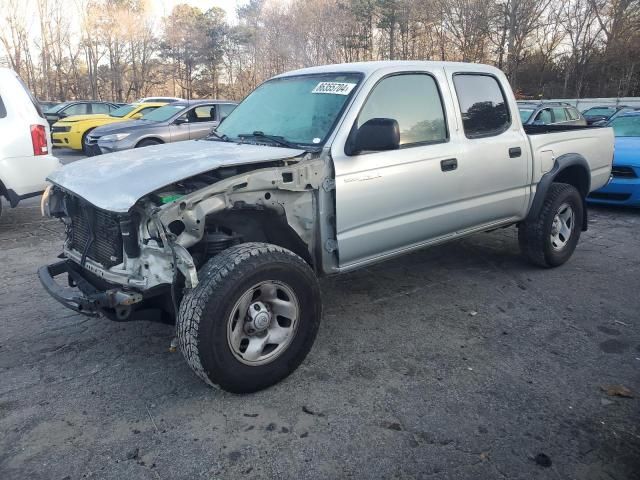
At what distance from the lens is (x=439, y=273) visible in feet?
16.8

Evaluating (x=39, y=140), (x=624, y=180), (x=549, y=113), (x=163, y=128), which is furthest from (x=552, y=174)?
(x=163, y=128)

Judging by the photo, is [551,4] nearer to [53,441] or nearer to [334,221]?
[334,221]

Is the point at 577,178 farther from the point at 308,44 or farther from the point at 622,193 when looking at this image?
the point at 308,44

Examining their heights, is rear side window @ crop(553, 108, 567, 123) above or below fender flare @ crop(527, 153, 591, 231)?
above

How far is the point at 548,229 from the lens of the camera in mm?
4934

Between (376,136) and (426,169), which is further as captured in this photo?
(426,169)

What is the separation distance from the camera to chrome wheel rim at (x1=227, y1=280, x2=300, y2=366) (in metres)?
2.91

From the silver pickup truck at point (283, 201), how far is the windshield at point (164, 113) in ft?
27.8

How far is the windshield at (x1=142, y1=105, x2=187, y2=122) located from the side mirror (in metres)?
9.71

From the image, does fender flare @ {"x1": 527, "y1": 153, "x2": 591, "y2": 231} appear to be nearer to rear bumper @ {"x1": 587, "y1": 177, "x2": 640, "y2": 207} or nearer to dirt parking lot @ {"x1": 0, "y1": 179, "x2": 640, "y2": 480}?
dirt parking lot @ {"x1": 0, "y1": 179, "x2": 640, "y2": 480}

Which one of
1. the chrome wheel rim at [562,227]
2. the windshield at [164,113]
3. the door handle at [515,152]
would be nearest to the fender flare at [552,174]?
the chrome wheel rim at [562,227]

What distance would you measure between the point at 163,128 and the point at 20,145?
19.0 ft

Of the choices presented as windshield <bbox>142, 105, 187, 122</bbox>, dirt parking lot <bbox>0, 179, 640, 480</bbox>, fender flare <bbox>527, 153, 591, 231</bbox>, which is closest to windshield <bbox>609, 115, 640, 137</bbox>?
fender flare <bbox>527, 153, 591, 231</bbox>

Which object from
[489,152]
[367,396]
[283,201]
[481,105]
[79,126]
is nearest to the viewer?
[367,396]
